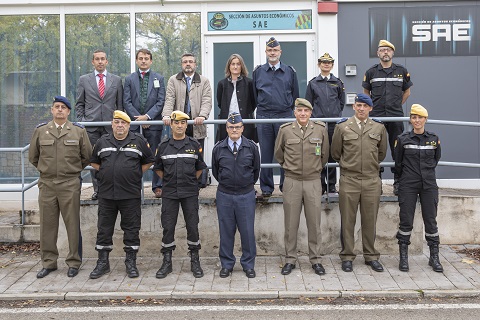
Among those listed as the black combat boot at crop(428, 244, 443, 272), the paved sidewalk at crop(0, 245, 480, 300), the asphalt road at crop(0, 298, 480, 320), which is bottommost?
the asphalt road at crop(0, 298, 480, 320)

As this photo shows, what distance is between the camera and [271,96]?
27.7 ft

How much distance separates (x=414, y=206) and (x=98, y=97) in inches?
172

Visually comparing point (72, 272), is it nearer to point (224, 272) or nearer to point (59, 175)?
point (59, 175)

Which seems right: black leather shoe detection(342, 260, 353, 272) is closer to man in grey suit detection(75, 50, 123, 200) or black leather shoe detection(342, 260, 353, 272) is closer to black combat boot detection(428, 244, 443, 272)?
black combat boot detection(428, 244, 443, 272)

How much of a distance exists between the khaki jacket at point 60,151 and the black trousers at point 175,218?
118 cm

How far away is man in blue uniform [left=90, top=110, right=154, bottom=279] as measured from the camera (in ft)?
24.7

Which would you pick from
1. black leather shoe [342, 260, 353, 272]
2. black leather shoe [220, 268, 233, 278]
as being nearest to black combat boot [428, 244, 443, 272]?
black leather shoe [342, 260, 353, 272]

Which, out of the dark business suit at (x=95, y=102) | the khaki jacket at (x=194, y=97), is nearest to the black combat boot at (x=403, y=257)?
the khaki jacket at (x=194, y=97)

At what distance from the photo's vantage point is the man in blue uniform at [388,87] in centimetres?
860

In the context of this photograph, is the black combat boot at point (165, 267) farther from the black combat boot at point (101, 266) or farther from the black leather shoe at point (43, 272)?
the black leather shoe at point (43, 272)

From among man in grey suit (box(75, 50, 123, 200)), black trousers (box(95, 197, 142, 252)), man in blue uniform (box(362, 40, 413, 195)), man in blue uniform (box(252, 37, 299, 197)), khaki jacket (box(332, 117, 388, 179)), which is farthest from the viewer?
man in blue uniform (box(362, 40, 413, 195))

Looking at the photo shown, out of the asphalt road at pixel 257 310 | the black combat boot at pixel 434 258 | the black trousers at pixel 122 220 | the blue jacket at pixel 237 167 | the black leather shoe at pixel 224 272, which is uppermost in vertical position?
the blue jacket at pixel 237 167

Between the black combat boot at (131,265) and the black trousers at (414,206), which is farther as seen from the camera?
the black trousers at (414,206)

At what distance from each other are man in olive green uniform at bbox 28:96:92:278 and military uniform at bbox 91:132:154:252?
0.29 meters
